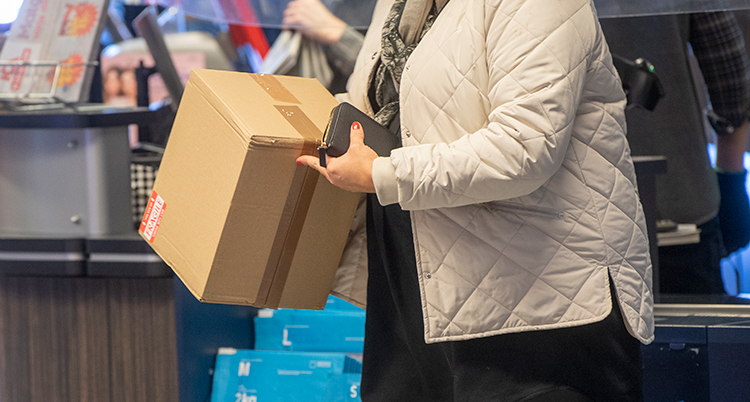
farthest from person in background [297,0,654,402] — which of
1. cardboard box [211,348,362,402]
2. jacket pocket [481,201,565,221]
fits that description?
cardboard box [211,348,362,402]

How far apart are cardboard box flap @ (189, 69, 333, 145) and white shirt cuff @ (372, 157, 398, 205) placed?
17cm

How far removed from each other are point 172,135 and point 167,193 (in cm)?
11

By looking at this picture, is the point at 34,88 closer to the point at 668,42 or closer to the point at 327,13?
the point at 327,13

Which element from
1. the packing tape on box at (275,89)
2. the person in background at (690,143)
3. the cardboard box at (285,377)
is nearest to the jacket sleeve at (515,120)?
the packing tape on box at (275,89)

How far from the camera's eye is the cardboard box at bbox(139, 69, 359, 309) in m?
1.09

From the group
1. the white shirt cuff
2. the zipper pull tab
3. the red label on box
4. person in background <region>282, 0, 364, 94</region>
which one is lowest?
the red label on box

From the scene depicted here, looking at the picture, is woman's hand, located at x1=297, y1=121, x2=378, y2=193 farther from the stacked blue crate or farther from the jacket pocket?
the stacked blue crate

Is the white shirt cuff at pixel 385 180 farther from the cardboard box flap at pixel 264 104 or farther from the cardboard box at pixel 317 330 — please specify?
the cardboard box at pixel 317 330

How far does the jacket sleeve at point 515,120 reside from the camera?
92cm

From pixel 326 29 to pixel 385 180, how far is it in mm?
1473

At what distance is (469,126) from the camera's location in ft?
3.30

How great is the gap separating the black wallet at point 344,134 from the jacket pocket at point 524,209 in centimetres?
19

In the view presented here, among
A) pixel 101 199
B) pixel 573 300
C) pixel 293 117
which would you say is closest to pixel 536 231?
pixel 573 300

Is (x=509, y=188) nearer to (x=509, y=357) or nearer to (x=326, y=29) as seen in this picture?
(x=509, y=357)
